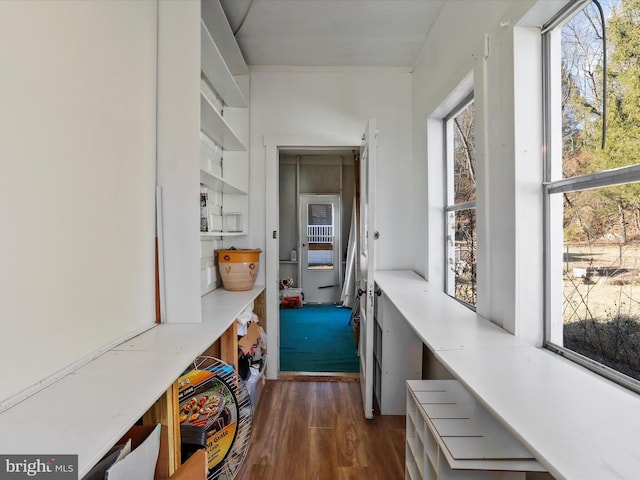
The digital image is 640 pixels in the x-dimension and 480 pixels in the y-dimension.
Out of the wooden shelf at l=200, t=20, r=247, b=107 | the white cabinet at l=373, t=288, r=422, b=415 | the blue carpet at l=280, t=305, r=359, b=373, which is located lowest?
the blue carpet at l=280, t=305, r=359, b=373

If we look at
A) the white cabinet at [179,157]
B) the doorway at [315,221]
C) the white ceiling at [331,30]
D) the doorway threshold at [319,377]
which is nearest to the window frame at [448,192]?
the white ceiling at [331,30]

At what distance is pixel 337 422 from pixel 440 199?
5.59ft

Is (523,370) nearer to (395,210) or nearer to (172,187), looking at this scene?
(172,187)

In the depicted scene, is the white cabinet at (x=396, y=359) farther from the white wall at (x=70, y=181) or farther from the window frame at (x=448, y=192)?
the white wall at (x=70, y=181)

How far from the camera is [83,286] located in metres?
1.07

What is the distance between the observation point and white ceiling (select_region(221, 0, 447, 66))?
6.77 ft

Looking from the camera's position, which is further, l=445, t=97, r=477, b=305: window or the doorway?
the doorway

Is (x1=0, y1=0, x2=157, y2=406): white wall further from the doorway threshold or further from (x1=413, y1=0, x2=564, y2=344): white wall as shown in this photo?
the doorway threshold

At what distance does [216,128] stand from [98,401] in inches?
69.2

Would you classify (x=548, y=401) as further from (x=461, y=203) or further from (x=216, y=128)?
(x=216, y=128)

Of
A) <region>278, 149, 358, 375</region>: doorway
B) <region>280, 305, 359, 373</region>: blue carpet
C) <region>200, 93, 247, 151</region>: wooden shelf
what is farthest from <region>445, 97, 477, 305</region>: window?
<region>278, 149, 358, 375</region>: doorway

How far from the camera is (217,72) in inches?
83.9

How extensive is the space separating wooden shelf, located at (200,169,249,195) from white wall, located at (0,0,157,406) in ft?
1.59

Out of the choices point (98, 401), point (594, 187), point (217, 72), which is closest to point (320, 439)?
point (98, 401)
